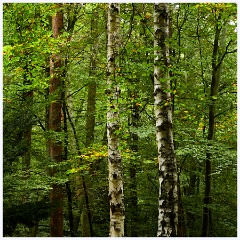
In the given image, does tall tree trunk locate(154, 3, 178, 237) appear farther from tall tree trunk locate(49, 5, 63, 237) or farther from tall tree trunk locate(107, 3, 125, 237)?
tall tree trunk locate(49, 5, 63, 237)

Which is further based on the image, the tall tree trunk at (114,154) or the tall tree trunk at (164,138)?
the tall tree trunk at (114,154)

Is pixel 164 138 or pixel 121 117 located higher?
pixel 121 117

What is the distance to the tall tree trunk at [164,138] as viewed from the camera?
15.7 feet

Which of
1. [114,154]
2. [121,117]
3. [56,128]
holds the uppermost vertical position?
[121,117]

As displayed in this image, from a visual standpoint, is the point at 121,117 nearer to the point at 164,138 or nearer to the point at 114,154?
the point at 114,154

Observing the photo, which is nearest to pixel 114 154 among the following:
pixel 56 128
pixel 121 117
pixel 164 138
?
pixel 121 117

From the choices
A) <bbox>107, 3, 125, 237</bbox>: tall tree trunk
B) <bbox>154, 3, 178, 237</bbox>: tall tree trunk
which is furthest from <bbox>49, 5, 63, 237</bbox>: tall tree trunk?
<bbox>154, 3, 178, 237</bbox>: tall tree trunk

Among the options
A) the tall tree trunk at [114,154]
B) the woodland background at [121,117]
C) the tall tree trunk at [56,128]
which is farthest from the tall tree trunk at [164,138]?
the tall tree trunk at [56,128]

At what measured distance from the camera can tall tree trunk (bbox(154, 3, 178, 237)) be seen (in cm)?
479

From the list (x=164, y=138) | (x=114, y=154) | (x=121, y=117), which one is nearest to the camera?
(x=164, y=138)

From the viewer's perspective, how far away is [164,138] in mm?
4922

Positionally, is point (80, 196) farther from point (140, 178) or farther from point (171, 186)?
point (171, 186)

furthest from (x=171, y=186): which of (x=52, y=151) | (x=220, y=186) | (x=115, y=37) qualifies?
(x=220, y=186)

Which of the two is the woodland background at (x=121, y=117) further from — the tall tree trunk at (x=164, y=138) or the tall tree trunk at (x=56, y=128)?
the tall tree trunk at (x=164, y=138)
